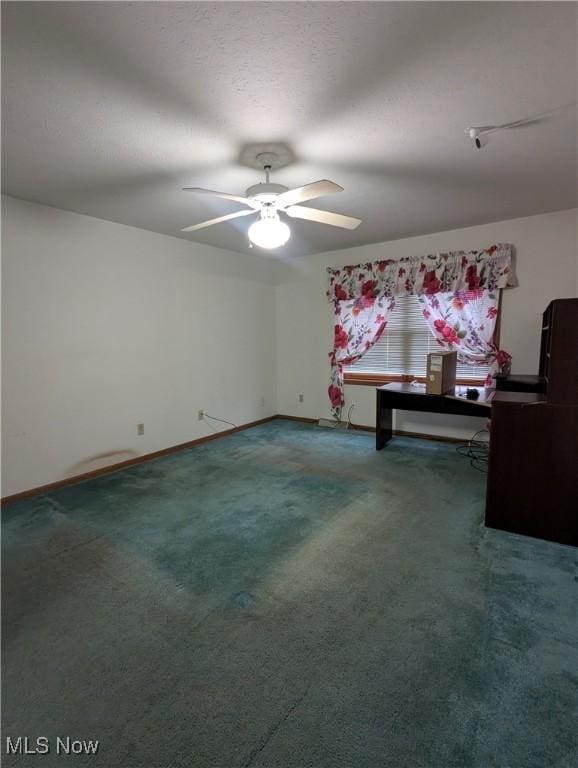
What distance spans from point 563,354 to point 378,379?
2528 millimetres

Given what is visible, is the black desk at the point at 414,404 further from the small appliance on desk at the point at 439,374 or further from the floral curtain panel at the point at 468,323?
the floral curtain panel at the point at 468,323

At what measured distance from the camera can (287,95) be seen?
1.69 meters

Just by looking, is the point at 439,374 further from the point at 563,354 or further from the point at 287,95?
the point at 287,95

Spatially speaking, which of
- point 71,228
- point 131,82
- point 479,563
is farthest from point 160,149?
point 479,563

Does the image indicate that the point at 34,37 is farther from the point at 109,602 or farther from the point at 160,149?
the point at 109,602

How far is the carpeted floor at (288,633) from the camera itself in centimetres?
124

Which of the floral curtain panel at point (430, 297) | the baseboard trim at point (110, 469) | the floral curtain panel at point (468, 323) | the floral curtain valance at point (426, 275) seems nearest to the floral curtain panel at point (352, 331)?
the floral curtain panel at point (430, 297)

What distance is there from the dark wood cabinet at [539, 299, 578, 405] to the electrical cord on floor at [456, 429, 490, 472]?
1.52 meters

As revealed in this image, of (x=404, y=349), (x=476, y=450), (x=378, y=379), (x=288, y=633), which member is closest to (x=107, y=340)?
(x=288, y=633)

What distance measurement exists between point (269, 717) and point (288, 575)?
2.50 feet

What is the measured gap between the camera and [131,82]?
1.62 m

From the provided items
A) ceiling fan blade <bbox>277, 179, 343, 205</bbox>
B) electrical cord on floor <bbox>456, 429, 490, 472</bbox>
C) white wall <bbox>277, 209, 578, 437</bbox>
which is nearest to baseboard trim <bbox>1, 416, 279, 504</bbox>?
white wall <bbox>277, 209, 578, 437</bbox>

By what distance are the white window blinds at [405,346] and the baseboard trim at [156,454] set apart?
29.3 inches

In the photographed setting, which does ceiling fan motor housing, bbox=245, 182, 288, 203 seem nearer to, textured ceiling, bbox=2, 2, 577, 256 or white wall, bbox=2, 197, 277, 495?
textured ceiling, bbox=2, 2, 577, 256
